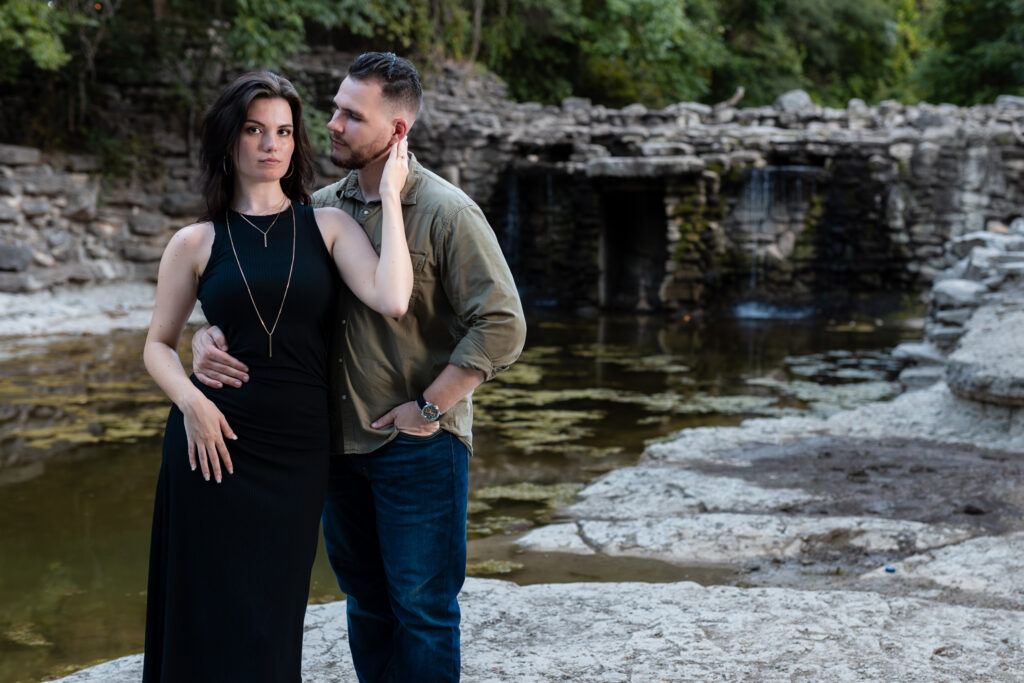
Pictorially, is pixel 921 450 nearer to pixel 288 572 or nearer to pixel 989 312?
pixel 989 312

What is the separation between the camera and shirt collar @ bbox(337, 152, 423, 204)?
207 cm

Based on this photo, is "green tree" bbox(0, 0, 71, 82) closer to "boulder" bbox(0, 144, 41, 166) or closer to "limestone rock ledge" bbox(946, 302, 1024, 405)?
"boulder" bbox(0, 144, 41, 166)

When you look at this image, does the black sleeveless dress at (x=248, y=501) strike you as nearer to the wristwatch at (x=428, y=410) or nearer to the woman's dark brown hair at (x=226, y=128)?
the woman's dark brown hair at (x=226, y=128)

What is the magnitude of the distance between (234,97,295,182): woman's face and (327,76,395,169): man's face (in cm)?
11

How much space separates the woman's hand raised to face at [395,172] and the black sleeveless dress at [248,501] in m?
0.21

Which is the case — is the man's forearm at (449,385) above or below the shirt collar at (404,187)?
below

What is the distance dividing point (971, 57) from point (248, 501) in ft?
79.3

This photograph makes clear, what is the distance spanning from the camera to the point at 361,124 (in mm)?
2035

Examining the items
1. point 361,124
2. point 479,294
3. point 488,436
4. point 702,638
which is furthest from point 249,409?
point 488,436

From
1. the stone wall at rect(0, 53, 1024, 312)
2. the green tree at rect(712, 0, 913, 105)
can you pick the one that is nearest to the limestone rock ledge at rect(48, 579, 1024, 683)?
the stone wall at rect(0, 53, 1024, 312)

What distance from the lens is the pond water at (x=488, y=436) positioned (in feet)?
12.4

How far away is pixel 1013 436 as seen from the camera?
18.0 ft

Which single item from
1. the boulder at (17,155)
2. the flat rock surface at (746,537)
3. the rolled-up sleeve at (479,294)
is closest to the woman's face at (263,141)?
the rolled-up sleeve at (479,294)

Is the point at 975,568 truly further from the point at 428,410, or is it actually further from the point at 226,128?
the point at 226,128
